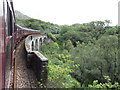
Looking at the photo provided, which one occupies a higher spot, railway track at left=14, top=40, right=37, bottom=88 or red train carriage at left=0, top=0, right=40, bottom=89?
red train carriage at left=0, top=0, right=40, bottom=89

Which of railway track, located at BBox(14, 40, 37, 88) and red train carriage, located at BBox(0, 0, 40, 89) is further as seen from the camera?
railway track, located at BBox(14, 40, 37, 88)

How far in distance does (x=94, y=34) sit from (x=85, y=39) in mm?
5764

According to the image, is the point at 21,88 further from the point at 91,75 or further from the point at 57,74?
the point at 91,75

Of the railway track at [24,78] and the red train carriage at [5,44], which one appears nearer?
the red train carriage at [5,44]

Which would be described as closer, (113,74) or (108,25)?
(113,74)

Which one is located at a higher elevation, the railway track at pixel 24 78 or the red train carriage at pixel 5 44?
the red train carriage at pixel 5 44

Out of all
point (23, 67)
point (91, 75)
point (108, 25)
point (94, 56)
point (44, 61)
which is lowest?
point (91, 75)

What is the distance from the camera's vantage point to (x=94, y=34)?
38.8 meters

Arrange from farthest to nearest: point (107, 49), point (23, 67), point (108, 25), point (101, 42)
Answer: point (108, 25) → point (101, 42) → point (107, 49) → point (23, 67)

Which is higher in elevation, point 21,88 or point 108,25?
point 108,25

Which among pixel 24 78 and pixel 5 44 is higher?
pixel 5 44

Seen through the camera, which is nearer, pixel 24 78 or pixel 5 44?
pixel 5 44

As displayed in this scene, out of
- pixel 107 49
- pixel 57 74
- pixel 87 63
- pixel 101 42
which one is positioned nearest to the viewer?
pixel 57 74

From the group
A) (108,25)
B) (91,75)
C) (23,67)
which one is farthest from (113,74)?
(108,25)
